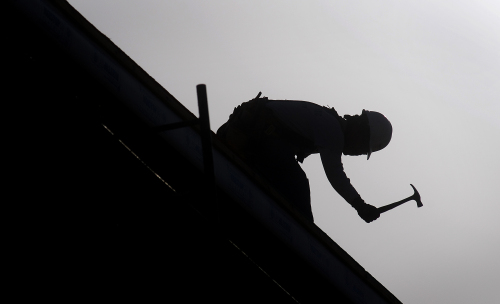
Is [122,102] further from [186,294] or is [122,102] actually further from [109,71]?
[186,294]

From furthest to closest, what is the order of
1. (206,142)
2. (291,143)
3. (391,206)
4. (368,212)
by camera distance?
(391,206), (291,143), (368,212), (206,142)

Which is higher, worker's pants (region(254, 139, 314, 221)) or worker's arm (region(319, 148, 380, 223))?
worker's arm (region(319, 148, 380, 223))

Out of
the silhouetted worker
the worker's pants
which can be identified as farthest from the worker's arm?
the worker's pants

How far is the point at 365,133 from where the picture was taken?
6.53m

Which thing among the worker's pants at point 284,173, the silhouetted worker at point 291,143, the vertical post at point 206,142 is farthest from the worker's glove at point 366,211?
the vertical post at point 206,142

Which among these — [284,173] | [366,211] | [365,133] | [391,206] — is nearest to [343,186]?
[366,211]

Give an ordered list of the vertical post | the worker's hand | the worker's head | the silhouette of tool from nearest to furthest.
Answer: the vertical post → the worker's hand → the silhouette of tool → the worker's head

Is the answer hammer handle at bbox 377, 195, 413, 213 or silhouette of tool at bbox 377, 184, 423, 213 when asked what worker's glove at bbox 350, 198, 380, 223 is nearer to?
hammer handle at bbox 377, 195, 413, 213

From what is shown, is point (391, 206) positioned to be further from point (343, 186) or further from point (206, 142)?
point (206, 142)

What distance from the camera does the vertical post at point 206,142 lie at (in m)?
3.87

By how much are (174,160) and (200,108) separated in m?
0.44

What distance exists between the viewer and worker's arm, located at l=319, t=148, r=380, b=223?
19.4 feet

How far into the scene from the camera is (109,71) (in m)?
3.93

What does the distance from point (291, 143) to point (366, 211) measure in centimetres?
98
